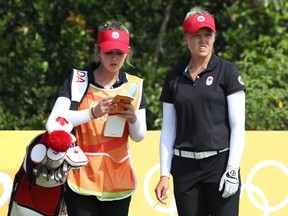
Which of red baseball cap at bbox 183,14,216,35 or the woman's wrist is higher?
red baseball cap at bbox 183,14,216,35

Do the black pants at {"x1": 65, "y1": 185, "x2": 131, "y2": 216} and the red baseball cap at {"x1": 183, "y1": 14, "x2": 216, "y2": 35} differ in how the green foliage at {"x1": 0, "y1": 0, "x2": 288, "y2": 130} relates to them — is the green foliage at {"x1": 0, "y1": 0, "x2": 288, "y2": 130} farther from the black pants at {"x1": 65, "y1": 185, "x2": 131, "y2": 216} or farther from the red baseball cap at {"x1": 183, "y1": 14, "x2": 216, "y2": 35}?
the black pants at {"x1": 65, "y1": 185, "x2": 131, "y2": 216}

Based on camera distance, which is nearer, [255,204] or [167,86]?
[167,86]

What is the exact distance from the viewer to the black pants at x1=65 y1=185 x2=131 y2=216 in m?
4.52

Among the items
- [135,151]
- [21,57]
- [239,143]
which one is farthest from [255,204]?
[21,57]

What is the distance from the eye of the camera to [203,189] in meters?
4.46

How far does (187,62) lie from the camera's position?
Answer: 4.66 metres

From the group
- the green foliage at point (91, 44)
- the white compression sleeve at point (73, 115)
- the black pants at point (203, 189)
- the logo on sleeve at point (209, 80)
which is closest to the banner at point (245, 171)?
the black pants at point (203, 189)

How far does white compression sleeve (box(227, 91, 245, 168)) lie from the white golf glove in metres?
0.04

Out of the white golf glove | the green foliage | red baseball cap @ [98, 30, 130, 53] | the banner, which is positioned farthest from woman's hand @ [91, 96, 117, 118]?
the green foliage

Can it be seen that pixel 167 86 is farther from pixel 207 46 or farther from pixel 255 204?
pixel 255 204

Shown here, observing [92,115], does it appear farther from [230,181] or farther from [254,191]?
[254,191]

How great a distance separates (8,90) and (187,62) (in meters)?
5.81

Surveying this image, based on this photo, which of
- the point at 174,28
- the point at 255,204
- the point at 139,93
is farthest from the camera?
the point at 174,28

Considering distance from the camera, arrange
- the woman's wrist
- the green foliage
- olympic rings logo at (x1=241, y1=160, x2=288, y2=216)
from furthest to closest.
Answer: the green foliage → olympic rings logo at (x1=241, y1=160, x2=288, y2=216) → the woman's wrist
